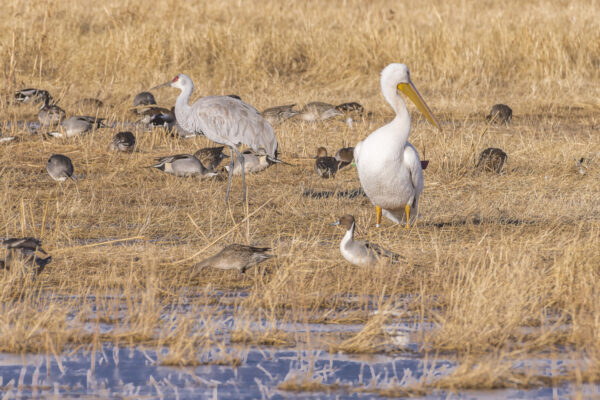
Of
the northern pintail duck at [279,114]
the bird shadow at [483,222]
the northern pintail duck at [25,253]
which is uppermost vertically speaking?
the northern pintail duck at [279,114]

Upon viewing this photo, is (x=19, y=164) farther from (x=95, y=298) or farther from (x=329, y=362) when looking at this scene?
(x=329, y=362)

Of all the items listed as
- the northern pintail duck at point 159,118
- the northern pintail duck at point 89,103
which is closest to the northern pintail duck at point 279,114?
the northern pintail duck at point 159,118

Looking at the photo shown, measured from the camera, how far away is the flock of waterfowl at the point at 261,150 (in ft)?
22.4

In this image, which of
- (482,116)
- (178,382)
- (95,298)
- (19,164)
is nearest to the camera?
(178,382)

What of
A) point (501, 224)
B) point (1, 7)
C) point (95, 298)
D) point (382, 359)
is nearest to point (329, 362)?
point (382, 359)

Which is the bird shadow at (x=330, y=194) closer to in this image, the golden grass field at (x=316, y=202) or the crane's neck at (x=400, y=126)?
the golden grass field at (x=316, y=202)

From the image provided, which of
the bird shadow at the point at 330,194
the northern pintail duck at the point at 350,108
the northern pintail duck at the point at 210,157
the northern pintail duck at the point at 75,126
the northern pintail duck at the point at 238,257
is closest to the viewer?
the northern pintail duck at the point at 238,257

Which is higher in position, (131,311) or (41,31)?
(41,31)

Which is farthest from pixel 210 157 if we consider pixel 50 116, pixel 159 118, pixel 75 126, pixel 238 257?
pixel 238 257

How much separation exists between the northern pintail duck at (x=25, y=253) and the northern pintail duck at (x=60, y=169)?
362cm

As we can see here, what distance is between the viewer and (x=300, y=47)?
61.7ft

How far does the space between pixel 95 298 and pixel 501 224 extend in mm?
3620

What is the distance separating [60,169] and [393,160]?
13.3 ft

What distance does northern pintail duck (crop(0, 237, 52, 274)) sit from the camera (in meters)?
6.54
